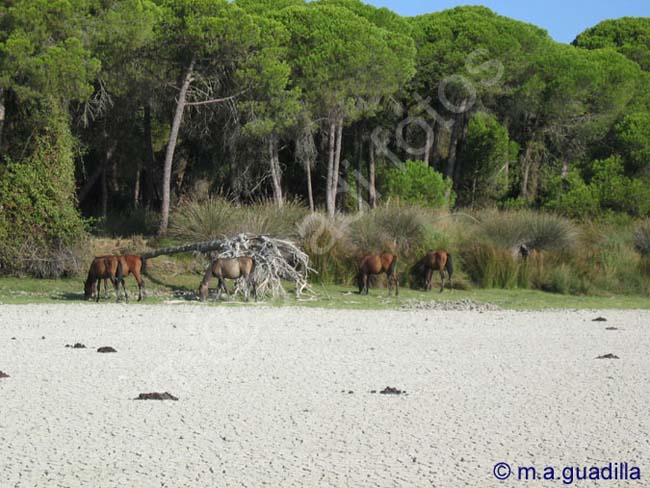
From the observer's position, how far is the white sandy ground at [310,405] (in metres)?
6.37

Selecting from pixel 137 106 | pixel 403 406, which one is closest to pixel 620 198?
pixel 137 106

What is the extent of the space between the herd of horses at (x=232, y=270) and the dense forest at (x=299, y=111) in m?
3.74

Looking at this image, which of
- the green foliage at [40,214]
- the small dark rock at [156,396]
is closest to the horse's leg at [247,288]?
the green foliage at [40,214]

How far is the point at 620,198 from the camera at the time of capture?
32656 mm

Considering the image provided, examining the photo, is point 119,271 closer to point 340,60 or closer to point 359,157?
point 340,60

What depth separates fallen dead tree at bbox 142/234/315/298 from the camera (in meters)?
18.9

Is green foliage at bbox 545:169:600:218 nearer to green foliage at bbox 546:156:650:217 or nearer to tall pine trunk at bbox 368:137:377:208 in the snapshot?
green foliage at bbox 546:156:650:217

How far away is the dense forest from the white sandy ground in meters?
9.08

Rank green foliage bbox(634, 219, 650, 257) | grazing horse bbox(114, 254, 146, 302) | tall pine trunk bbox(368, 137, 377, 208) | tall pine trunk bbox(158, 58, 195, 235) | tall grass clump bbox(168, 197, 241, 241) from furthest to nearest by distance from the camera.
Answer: tall pine trunk bbox(368, 137, 377, 208) → tall pine trunk bbox(158, 58, 195, 235) → green foliage bbox(634, 219, 650, 257) → tall grass clump bbox(168, 197, 241, 241) → grazing horse bbox(114, 254, 146, 302)

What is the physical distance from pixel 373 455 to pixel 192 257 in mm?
15377

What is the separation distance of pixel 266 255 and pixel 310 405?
11118 mm

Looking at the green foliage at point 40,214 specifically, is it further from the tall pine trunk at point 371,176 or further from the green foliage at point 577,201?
the green foliage at point 577,201

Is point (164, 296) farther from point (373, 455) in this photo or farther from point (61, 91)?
point (373, 455)

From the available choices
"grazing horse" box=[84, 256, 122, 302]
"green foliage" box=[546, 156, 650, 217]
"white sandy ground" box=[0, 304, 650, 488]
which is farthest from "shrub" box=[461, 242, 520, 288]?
"green foliage" box=[546, 156, 650, 217]
